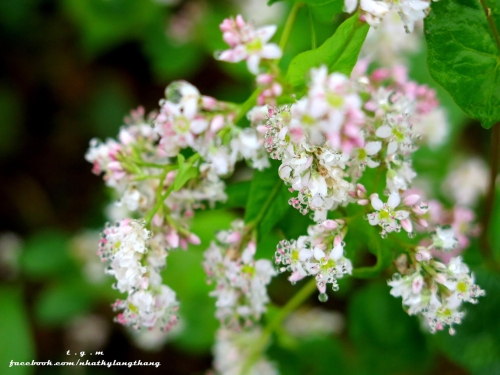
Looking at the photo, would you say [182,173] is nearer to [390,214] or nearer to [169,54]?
[390,214]

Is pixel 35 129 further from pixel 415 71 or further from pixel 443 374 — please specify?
pixel 443 374

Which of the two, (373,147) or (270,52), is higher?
(270,52)

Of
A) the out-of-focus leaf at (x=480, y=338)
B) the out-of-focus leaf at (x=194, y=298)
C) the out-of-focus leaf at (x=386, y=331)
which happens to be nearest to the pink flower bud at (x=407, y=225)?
the out-of-focus leaf at (x=480, y=338)

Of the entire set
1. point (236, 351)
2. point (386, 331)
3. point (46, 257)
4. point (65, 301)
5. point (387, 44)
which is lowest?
point (65, 301)

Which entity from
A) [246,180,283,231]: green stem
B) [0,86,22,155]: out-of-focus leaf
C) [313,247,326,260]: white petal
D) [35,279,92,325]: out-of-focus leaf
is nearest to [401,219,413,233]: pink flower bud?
[313,247,326,260]: white petal

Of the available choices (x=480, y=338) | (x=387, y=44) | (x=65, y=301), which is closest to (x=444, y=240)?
(x=480, y=338)

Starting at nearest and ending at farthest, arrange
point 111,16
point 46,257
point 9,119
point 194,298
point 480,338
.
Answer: point 480,338 < point 194,298 < point 46,257 < point 111,16 < point 9,119

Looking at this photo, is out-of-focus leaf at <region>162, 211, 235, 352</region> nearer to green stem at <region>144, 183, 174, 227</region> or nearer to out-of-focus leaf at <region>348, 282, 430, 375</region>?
out-of-focus leaf at <region>348, 282, 430, 375</region>

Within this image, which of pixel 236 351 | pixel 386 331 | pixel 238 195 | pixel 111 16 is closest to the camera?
pixel 238 195
